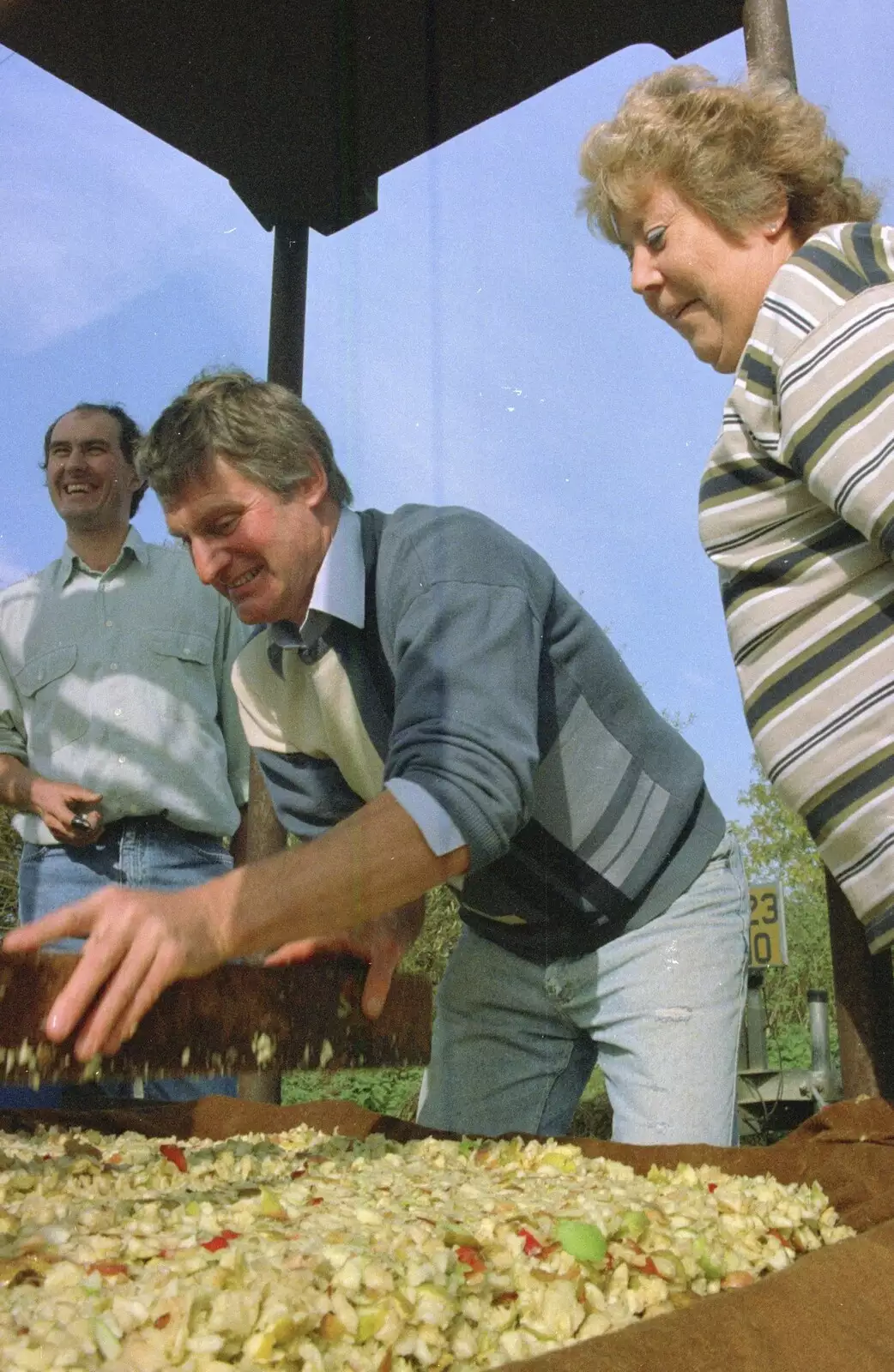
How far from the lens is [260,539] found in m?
1.38

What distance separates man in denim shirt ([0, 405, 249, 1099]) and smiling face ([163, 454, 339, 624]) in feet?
0.94

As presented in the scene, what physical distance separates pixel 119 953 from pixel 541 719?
1.71ft

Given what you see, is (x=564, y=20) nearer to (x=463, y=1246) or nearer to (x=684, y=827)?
(x=684, y=827)

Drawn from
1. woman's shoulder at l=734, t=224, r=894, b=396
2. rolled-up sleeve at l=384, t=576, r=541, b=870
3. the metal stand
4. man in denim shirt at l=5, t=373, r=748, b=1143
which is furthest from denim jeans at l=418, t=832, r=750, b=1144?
the metal stand

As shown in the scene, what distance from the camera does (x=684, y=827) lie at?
1271 mm

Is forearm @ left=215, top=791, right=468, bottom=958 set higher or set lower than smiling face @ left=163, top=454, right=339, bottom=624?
lower

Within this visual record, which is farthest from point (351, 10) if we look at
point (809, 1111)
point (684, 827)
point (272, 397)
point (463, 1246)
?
point (809, 1111)

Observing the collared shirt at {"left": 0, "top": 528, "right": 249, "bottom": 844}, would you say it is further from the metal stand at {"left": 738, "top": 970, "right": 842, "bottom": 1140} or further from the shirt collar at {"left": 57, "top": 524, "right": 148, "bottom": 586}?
the metal stand at {"left": 738, "top": 970, "right": 842, "bottom": 1140}

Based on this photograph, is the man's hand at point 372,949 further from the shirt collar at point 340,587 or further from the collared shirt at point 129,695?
the collared shirt at point 129,695

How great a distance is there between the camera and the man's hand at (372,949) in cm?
114

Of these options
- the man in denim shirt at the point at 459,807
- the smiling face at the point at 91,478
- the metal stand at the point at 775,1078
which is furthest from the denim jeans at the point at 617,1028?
the metal stand at the point at 775,1078

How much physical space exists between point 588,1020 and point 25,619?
101cm

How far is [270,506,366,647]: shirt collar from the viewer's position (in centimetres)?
123

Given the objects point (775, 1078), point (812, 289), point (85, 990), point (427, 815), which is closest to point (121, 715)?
point (427, 815)
